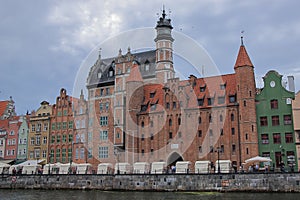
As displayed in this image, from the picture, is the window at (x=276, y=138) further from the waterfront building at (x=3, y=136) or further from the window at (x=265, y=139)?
the waterfront building at (x=3, y=136)

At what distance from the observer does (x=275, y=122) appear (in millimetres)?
59125

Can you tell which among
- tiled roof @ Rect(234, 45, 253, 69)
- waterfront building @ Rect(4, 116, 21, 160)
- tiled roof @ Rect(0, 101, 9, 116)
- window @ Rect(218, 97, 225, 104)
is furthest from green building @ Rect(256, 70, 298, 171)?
tiled roof @ Rect(0, 101, 9, 116)

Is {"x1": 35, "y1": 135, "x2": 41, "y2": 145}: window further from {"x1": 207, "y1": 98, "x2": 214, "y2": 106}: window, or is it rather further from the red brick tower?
the red brick tower

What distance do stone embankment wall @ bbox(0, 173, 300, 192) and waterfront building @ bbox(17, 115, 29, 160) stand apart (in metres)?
19.1

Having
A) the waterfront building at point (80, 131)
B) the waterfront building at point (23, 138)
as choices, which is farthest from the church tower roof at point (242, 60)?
the waterfront building at point (23, 138)

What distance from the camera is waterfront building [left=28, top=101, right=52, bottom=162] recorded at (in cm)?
8216

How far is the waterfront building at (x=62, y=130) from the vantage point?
7944 centimetres

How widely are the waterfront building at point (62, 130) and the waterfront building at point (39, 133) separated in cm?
128

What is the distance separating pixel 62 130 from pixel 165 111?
25692 millimetres

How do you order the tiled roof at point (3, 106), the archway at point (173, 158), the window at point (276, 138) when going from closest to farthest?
the window at point (276, 138) < the archway at point (173, 158) < the tiled roof at point (3, 106)

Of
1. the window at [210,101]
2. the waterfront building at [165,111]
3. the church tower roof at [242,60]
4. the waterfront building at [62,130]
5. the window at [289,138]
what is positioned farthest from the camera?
the waterfront building at [62,130]

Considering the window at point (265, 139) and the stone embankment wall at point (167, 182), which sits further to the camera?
the window at point (265, 139)

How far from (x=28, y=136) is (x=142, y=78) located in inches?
1177

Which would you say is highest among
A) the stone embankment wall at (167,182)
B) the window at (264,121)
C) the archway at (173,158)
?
the window at (264,121)
